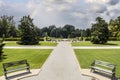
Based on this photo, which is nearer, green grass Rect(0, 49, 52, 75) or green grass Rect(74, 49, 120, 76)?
green grass Rect(74, 49, 120, 76)

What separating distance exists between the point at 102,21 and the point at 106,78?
39.5m

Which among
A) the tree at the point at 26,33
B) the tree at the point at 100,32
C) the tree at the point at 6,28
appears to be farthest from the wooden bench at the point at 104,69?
the tree at the point at 6,28

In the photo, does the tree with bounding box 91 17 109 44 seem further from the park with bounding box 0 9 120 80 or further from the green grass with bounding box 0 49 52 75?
the green grass with bounding box 0 49 52 75

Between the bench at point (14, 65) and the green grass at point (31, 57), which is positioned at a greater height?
the bench at point (14, 65)

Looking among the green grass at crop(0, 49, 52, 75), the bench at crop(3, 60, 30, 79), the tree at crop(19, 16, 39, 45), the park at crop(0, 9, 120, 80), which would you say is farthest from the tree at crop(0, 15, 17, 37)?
the bench at crop(3, 60, 30, 79)

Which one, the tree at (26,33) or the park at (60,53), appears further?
the tree at (26,33)

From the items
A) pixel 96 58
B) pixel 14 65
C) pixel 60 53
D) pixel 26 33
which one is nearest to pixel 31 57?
pixel 60 53

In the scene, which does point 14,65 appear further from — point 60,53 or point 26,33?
point 26,33

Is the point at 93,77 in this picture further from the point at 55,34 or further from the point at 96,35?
the point at 55,34

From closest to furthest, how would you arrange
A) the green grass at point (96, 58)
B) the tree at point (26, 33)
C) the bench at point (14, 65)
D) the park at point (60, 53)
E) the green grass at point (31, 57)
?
the bench at point (14, 65)
the park at point (60, 53)
the green grass at point (96, 58)
the green grass at point (31, 57)
the tree at point (26, 33)

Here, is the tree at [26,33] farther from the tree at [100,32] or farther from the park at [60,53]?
the tree at [100,32]

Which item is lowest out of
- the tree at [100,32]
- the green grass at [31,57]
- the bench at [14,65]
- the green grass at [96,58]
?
the green grass at [96,58]

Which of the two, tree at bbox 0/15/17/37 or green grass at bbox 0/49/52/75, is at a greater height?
tree at bbox 0/15/17/37

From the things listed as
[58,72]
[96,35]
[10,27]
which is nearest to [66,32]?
[10,27]
